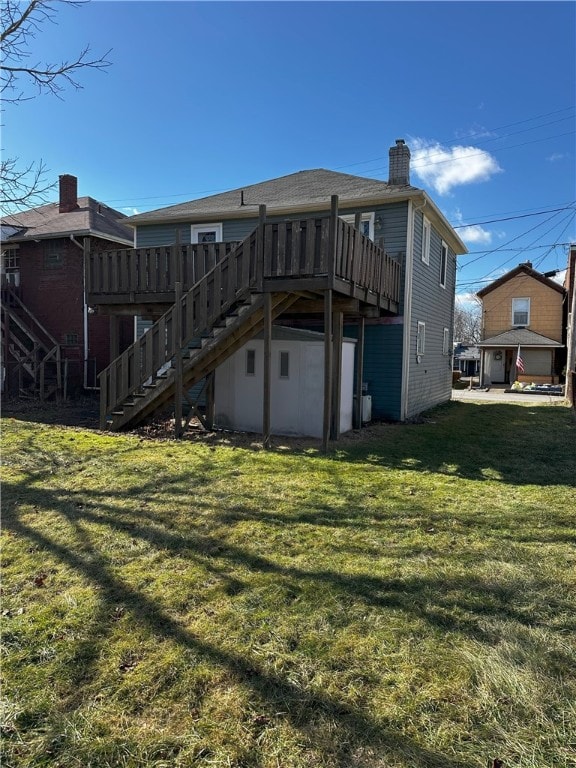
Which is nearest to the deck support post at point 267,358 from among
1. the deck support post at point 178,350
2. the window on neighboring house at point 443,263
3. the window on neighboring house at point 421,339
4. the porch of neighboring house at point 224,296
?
the porch of neighboring house at point 224,296

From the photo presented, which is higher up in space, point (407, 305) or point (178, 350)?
point (407, 305)

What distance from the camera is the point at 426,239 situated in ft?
42.9

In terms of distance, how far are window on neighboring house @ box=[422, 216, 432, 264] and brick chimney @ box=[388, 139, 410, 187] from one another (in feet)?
3.69

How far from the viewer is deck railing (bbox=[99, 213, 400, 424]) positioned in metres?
7.76

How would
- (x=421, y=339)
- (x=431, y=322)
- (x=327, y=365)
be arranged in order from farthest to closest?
(x=431, y=322) → (x=421, y=339) → (x=327, y=365)

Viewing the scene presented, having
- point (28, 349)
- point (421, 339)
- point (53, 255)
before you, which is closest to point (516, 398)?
point (421, 339)

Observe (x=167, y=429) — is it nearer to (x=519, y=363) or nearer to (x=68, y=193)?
(x=68, y=193)

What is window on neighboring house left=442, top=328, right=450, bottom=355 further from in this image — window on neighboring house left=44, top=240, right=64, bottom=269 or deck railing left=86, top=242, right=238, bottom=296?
window on neighboring house left=44, top=240, right=64, bottom=269

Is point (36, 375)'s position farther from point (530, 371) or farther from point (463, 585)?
point (530, 371)

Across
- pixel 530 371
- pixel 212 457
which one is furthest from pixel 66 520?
pixel 530 371

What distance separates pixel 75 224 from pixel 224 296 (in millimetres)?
11651

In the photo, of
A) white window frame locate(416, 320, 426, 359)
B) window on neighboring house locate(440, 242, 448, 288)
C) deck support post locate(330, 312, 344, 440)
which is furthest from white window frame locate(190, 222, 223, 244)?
window on neighboring house locate(440, 242, 448, 288)

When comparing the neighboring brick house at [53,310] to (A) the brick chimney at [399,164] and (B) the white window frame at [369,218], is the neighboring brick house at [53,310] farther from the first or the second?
(A) the brick chimney at [399,164]

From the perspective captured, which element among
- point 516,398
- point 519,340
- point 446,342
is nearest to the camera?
point 446,342
